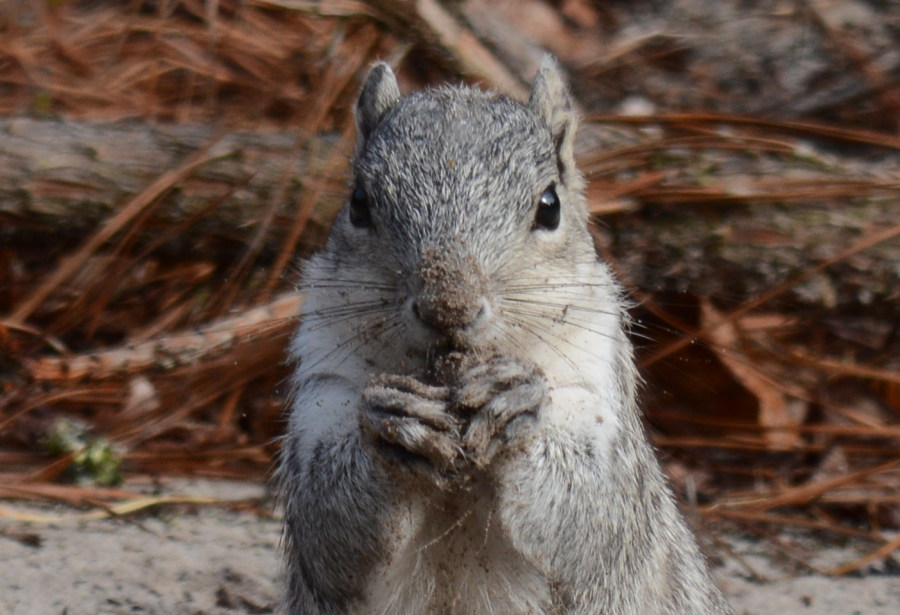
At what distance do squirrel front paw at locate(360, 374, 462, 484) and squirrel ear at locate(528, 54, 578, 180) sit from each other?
2.55 ft

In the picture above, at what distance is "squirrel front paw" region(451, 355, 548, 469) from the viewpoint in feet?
6.31

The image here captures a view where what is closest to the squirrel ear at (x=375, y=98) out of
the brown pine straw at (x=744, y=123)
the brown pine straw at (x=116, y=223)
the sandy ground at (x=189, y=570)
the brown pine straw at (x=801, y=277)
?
the sandy ground at (x=189, y=570)

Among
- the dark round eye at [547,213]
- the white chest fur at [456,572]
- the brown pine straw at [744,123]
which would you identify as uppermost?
the brown pine straw at [744,123]

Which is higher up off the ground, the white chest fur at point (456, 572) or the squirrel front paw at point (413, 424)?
the squirrel front paw at point (413, 424)

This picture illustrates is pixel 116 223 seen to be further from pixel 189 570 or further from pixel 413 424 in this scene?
pixel 413 424

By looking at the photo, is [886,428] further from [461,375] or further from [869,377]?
[461,375]

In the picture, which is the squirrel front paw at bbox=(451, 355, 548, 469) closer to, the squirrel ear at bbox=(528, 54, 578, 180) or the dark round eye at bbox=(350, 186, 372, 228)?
the dark round eye at bbox=(350, 186, 372, 228)

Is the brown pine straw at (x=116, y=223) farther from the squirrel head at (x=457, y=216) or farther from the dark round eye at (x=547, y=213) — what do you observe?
the dark round eye at (x=547, y=213)

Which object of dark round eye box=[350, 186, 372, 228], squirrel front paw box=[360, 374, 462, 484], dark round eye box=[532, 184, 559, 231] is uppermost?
dark round eye box=[532, 184, 559, 231]

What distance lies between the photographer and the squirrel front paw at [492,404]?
1.92 m

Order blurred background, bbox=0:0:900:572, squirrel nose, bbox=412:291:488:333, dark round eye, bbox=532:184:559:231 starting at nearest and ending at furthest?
squirrel nose, bbox=412:291:488:333 < dark round eye, bbox=532:184:559:231 < blurred background, bbox=0:0:900:572

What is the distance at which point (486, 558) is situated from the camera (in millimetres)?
2193

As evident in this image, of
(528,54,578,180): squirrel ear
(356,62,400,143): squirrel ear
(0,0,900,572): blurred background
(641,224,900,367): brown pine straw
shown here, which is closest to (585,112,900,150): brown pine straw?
(0,0,900,572): blurred background

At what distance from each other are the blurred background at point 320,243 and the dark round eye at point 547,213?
4.85ft
